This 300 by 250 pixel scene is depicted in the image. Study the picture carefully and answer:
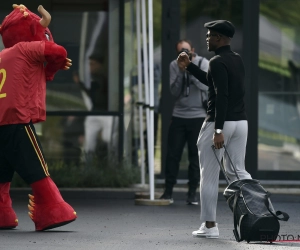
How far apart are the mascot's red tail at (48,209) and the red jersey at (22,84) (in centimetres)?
68

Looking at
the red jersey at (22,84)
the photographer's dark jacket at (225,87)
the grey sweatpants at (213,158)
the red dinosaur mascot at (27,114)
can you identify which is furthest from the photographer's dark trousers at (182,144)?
the grey sweatpants at (213,158)

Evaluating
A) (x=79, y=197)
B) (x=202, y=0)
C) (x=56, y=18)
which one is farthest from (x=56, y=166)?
(x=202, y=0)

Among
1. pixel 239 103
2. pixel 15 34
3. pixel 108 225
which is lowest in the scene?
pixel 108 225

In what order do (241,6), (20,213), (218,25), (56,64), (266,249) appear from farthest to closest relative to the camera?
(241,6)
(20,213)
(56,64)
(218,25)
(266,249)

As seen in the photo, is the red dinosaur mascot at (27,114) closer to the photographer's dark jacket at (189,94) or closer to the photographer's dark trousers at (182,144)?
the photographer's dark jacket at (189,94)

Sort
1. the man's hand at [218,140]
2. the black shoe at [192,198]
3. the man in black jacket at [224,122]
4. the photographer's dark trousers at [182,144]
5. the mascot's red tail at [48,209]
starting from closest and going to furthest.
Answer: the man's hand at [218,140] < the man in black jacket at [224,122] < the mascot's red tail at [48,209] < the photographer's dark trousers at [182,144] < the black shoe at [192,198]

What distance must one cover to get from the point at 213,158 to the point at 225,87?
69 cm

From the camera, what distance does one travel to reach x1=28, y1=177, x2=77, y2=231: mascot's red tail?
10516 millimetres

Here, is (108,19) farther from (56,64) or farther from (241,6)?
(56,64)

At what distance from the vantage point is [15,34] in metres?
10.9

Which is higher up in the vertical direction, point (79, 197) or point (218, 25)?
point (218, 25)

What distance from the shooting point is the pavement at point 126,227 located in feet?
32.0

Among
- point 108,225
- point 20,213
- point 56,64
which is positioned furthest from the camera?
point 20,213

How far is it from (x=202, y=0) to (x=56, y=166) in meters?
3.29
